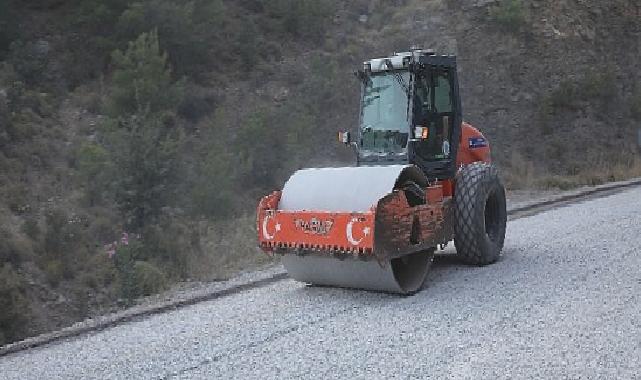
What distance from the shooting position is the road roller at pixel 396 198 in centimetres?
725

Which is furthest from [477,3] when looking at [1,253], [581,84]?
[1,253]

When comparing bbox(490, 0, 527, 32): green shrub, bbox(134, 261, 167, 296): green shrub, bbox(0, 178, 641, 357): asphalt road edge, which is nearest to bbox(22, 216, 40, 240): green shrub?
bbox(134, 261, 167, 296): green shrub

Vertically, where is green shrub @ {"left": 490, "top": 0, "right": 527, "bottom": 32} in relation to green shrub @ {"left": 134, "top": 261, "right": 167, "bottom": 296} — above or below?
above

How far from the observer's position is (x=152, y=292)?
10703mm

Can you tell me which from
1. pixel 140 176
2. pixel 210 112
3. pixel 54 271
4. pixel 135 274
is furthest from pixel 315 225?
pixel 210 112

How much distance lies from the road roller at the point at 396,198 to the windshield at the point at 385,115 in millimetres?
13

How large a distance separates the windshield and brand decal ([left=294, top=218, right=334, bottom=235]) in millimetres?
1629

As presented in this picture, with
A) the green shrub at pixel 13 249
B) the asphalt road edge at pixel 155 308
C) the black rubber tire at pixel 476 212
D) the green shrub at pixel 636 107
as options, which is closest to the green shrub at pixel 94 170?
the green shrub at pixel 13 249

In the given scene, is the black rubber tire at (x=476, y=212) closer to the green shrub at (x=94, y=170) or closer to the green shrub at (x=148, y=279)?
the green shrub at (x=148, y=279)

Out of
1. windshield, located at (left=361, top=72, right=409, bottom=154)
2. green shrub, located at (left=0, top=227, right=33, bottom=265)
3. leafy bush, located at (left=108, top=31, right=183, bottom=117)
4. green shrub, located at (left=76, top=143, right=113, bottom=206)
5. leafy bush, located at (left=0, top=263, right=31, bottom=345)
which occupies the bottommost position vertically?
leafy bush, located at (left=0, top=263, right=31, bottom=345)

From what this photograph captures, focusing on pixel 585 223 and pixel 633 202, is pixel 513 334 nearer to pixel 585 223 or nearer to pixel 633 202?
pixel 585 223

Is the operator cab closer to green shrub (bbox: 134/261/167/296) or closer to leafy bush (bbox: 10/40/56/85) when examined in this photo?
green shrub (bbox: 134/261/167/296)

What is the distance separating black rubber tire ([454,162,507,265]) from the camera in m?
8.51

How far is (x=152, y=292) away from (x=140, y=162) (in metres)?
5.46
